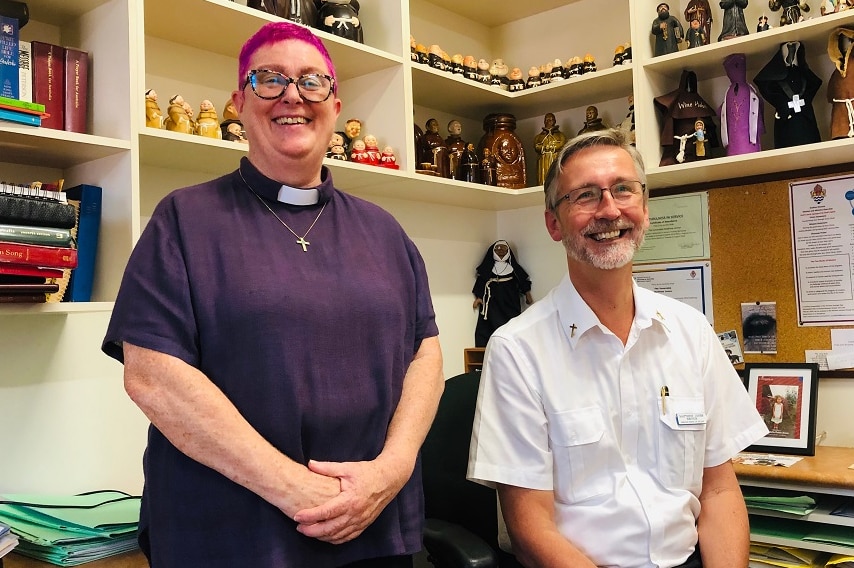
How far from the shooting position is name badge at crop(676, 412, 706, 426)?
1.53m

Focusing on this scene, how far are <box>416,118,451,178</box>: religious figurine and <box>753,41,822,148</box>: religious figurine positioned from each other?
105 cm

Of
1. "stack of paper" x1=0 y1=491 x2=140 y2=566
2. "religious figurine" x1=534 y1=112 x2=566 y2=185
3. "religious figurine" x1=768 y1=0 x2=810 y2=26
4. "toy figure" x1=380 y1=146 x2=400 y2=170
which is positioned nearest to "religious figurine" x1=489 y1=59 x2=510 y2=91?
"religious figurine" x1=534 y1=112 x2=566 y2=185

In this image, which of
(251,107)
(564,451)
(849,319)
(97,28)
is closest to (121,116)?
(97,28)

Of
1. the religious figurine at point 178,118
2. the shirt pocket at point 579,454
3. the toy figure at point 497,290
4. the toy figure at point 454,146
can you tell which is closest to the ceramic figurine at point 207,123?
the religious figurine at point 178,118

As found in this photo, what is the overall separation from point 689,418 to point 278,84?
1.05 metres

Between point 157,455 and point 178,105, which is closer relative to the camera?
point 157,455

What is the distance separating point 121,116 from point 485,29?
188 centimetres

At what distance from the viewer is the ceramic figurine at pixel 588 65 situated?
2594mm

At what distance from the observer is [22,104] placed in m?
1.41

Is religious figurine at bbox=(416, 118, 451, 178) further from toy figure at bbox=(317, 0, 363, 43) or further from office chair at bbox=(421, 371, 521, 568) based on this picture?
office chair at bbox=(421, 371, 521, 568)

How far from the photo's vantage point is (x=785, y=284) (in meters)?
2.38

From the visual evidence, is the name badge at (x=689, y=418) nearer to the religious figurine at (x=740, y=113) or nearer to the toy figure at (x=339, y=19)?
the religious figurine at (x=740, y=113)

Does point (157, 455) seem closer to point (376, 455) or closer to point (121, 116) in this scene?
point (376, 455)

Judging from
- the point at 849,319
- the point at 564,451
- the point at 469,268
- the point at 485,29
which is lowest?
the point at 564,451
